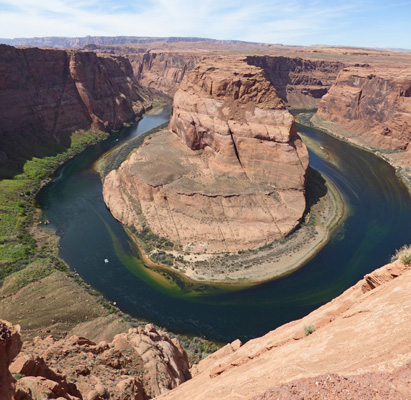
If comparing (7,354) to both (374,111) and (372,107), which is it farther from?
(372,107)

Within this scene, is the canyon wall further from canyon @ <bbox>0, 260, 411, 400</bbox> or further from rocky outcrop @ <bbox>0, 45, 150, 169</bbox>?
canyon @ <bbox>0, 260, 411, 400</bbox>

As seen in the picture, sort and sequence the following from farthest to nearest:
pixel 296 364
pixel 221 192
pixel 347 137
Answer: pixel 347 137
pixel 221 192
pixel 296 364

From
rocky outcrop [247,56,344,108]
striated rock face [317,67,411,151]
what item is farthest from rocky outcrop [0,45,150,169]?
striated rock face [317,67,411,151]

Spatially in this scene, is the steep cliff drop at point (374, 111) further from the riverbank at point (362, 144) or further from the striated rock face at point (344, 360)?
the striated rock face at point (344, 360)

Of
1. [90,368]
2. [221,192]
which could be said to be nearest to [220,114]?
[221,192]

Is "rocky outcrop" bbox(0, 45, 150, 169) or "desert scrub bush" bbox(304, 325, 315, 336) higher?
"rocky outcrop" bbox(0, 45, 150, 169)

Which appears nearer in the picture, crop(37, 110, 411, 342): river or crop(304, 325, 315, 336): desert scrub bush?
crop(304, 325, 315, 336): desert scrub bush
